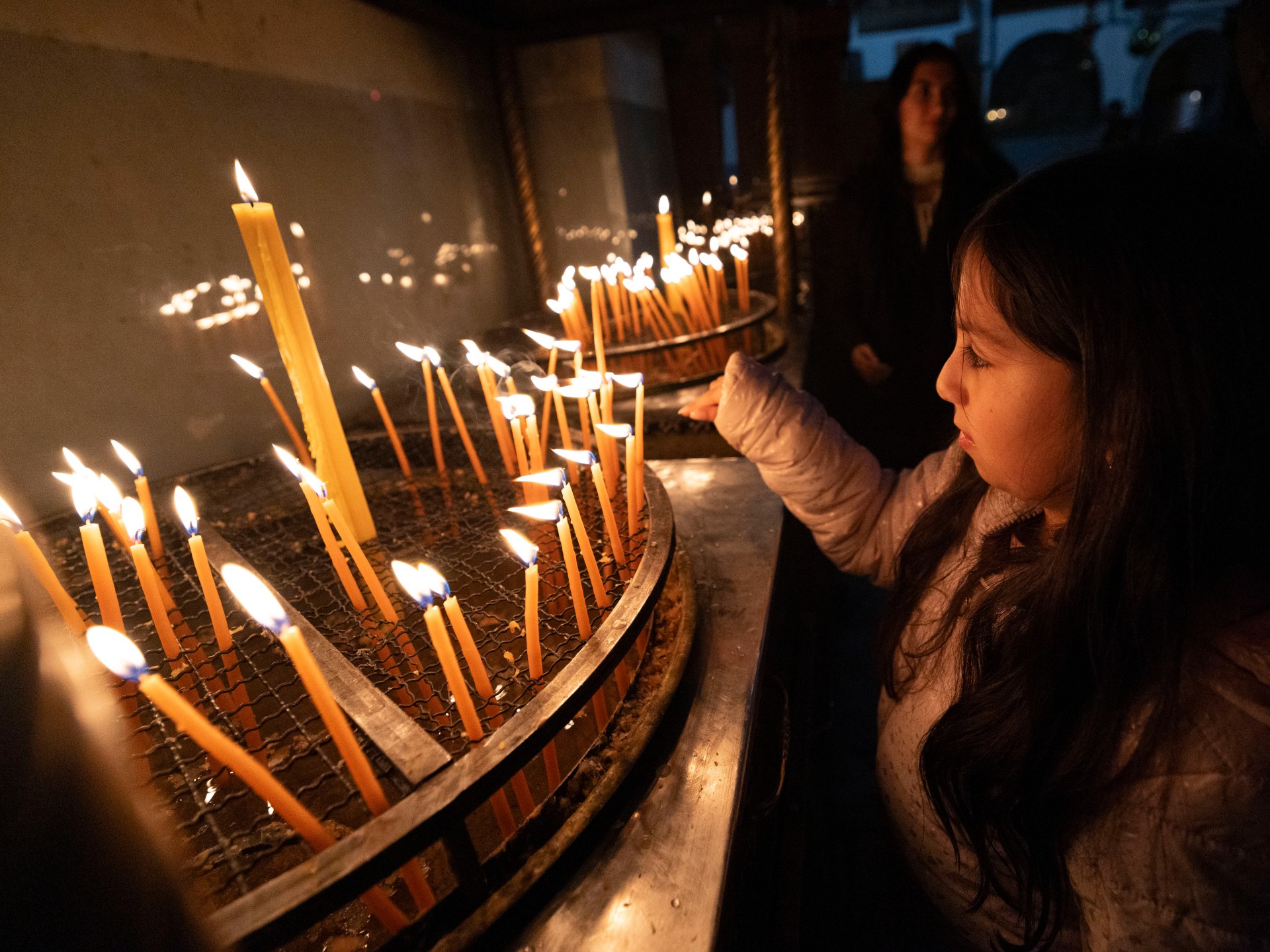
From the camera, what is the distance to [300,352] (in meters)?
1.48

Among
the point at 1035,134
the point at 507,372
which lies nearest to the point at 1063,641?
the point at 507,372

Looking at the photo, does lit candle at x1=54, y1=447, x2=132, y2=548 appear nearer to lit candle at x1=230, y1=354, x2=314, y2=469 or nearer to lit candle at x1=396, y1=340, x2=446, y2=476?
lit candle at x1=230, y1=354, x2=314, y2=469

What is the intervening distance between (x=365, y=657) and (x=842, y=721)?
87.4 inches

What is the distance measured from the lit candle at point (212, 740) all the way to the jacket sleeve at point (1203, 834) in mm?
1086

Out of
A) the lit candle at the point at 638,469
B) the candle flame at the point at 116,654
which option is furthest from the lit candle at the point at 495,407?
the candle flame at the point at 116,654

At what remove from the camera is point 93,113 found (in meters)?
1.80

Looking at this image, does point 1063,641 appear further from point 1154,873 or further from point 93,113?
point 93,113

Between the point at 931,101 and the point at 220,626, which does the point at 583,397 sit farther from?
the point at 931,101

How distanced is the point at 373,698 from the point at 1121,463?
4.01ft

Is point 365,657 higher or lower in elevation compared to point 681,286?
lower

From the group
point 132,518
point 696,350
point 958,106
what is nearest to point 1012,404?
point 132,518

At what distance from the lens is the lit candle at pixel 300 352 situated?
133 centimetres

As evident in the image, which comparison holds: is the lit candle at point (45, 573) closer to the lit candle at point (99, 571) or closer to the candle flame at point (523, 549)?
the lit candle at point (99, 571)

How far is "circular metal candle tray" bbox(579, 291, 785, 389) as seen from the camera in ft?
8.76
